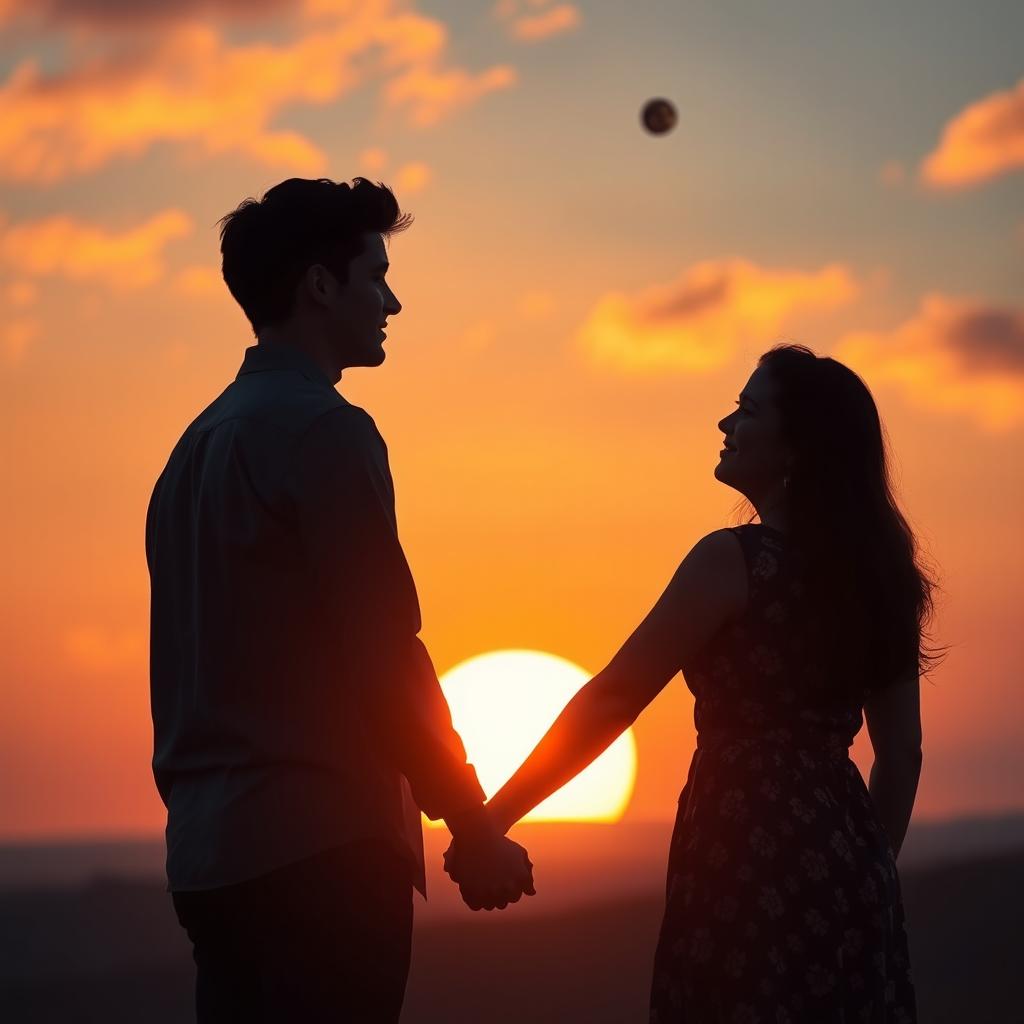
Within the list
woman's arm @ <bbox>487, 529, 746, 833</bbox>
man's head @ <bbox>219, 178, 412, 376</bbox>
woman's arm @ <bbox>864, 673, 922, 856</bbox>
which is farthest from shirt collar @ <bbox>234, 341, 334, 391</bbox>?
woman's arm @ <bbox>864, 673, 922, 856</bbox>

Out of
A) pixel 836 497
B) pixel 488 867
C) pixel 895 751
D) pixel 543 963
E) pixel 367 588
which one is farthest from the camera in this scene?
pixel 543 963

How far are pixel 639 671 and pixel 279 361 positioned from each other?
119 centimetres

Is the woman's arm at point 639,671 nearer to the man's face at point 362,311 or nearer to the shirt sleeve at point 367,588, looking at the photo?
the shirt sleeve at point 367,588

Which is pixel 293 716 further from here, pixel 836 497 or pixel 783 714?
pixel 836 497

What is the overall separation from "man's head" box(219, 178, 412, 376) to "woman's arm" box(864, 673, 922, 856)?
1.67 meters

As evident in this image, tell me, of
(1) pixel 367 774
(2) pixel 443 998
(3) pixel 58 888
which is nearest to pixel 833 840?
(1) pixel 367 774

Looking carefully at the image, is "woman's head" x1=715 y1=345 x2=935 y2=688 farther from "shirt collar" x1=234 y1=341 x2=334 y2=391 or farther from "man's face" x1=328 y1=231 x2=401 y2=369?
"shirt collar" x1=234 y1=341 x2=334 y2=391

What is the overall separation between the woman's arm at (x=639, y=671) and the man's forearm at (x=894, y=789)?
73 cm

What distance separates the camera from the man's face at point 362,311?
12.3 feet

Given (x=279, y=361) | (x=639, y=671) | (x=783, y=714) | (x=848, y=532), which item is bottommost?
(x=783, y=714)

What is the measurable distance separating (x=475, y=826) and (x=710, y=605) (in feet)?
2.64

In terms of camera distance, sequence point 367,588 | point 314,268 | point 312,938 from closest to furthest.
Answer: point 312,938 → point 367,588 → point 314,268

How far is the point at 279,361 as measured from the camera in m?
3.63

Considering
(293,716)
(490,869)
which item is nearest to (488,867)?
(490,869)
